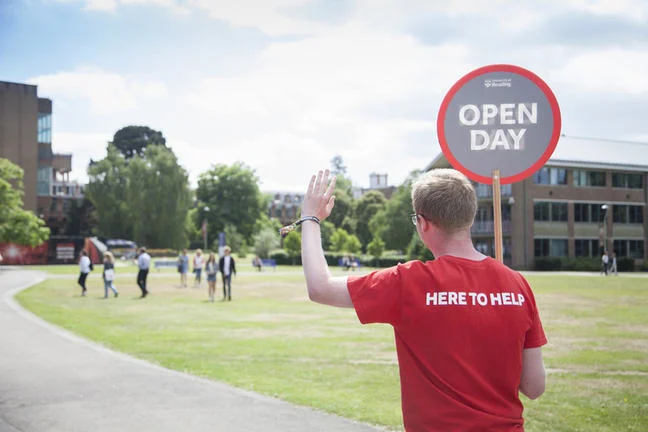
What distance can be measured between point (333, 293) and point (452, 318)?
458mm

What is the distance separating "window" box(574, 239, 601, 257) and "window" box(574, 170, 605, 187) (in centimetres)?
482

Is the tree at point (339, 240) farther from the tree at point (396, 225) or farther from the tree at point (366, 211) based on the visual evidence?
the tree at point (366, 211)

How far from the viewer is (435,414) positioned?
250 centimetres

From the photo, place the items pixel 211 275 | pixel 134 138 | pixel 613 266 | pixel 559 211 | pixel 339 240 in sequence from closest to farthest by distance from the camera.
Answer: pixel 211 275, pixel 613 266, pixel 559 211, pixel 339 240, pixel 134 138

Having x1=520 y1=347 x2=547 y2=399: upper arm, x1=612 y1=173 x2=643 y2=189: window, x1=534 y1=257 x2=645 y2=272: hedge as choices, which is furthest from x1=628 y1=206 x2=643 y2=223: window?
x1=520 y1=347 x2=547 y2=399: upper arm

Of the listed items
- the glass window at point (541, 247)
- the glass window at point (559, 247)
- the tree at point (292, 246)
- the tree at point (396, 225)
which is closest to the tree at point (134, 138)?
the tree at point (292, 246)

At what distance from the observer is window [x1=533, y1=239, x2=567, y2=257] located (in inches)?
2122

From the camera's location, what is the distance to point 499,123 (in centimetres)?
373

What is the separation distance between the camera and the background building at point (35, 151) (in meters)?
62.2

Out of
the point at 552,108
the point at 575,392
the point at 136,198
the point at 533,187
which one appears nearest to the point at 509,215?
the point at 533,187

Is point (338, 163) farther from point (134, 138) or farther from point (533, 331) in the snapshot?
point (533, 331)

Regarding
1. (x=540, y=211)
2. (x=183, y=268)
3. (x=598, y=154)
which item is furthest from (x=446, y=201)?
(x=540, y=211)

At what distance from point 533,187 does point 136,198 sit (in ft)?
143

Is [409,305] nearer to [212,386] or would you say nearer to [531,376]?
[531,376]
